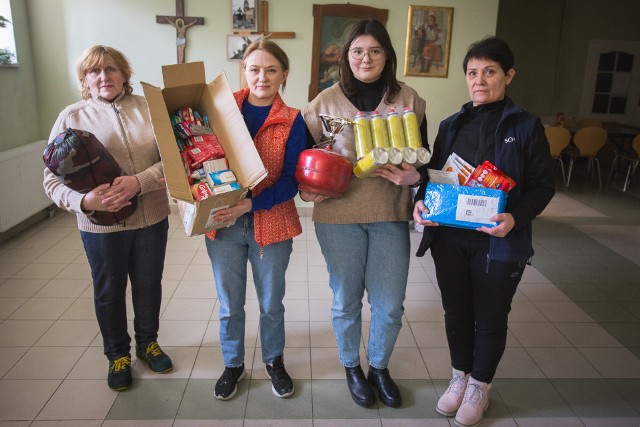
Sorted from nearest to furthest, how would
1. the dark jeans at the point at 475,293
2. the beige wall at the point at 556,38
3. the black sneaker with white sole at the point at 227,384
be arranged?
the dark jeans at the point at 475,293 → the black sneaker with white sole at the point at 227,384 → the beige wall at the point at 556,38

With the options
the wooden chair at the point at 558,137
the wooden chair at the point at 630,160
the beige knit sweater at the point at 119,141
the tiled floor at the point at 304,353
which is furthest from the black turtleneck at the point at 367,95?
the wooden chair at the point at 630,160

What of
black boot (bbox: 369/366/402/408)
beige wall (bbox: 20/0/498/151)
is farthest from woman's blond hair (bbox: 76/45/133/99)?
beige wall (bbox: 20/0/498/151)

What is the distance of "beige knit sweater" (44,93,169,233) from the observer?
173 centimetres

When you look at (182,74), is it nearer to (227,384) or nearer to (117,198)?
(117,198)

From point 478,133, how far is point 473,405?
102 cm

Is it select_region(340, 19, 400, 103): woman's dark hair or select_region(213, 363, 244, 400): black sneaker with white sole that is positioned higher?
select_region(340, 19, 400, 103): woman's dark hair

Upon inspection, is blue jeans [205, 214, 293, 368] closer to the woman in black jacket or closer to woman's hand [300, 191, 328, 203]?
woman's hand [300, 191, 328, 203]

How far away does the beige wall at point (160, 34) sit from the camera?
158 inches

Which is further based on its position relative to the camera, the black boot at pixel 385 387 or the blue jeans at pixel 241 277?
the black boot at pixel 385 387

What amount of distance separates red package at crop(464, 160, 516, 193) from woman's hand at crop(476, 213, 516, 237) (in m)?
0.08

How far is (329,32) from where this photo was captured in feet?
13.4

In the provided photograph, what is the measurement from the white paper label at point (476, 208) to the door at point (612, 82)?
24.3 feet

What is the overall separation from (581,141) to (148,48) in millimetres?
5010

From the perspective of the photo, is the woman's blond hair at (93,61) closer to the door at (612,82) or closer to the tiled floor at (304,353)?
the tiled floor at (304,353)
